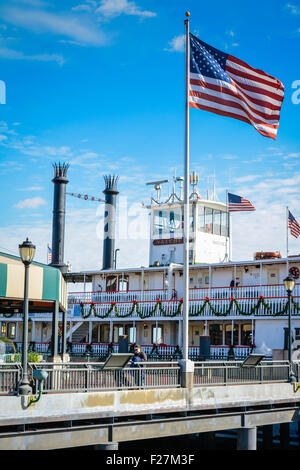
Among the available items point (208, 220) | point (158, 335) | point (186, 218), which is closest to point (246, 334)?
point (158, 335)

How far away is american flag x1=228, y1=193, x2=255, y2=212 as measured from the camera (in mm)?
38344

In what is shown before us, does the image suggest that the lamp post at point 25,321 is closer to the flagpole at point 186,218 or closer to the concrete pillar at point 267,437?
the flagpole at point 186,218

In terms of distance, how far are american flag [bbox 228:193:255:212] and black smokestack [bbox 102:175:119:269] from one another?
61.3 feet

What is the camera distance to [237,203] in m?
38.5

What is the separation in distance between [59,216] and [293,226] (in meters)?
23.8

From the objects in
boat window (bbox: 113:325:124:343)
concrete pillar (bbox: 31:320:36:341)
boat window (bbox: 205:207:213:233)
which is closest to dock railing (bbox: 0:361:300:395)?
boat window (bbox: 113:325:124:343)

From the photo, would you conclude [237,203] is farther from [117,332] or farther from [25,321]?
[25,321]

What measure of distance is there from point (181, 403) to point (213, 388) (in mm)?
1225

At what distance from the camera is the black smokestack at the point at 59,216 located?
5450cm

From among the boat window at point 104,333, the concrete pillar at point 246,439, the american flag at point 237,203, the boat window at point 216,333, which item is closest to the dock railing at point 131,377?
the concrete pillar at point 246,439

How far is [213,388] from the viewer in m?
18.1

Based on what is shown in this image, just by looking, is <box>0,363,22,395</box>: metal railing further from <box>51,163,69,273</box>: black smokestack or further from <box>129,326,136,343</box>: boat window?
<box>51,163,69,273</box>: black smokestack

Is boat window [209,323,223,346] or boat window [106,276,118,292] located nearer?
boat window [209,323,223,346]

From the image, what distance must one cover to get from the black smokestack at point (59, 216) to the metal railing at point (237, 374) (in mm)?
33492
